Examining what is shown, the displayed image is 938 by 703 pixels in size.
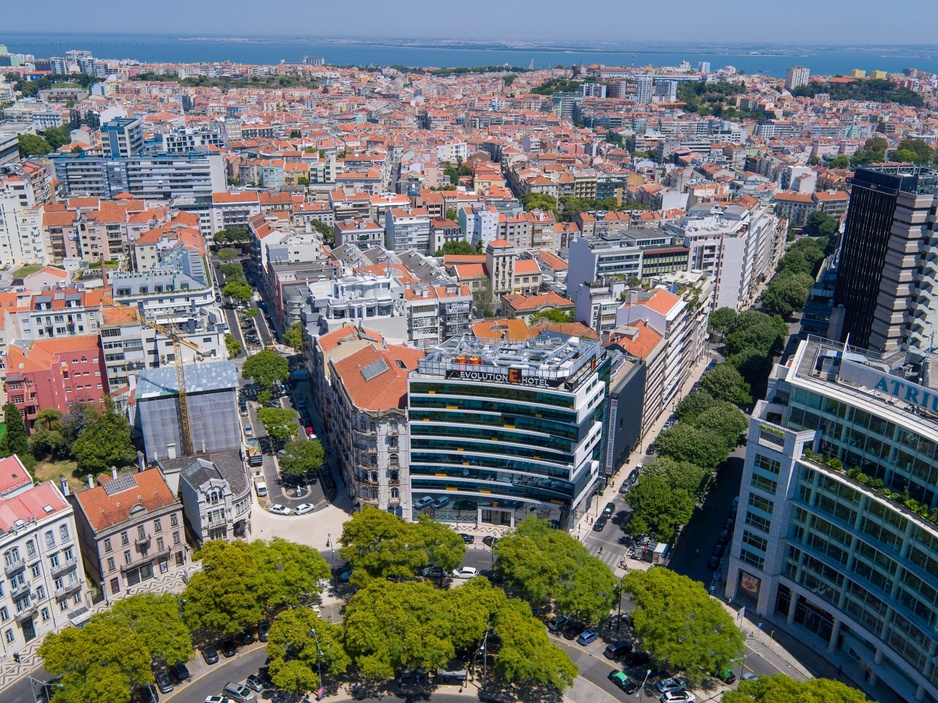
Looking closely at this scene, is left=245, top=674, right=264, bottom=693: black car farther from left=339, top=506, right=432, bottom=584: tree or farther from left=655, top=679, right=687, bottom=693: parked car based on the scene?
left=655, top=679, right=687, bottom=693: parked car

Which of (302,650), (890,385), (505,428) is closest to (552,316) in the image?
(505,428)

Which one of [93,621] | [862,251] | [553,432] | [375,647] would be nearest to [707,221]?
[862,251]

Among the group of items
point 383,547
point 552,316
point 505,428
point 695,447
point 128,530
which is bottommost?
point 128,530

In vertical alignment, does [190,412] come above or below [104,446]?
above

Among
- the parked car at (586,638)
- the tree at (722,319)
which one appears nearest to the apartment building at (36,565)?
the parked car at (586,638)

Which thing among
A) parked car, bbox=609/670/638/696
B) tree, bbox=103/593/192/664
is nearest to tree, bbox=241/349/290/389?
tree, bbox=103/593/192/664

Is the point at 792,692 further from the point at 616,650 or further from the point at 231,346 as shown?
the point at 231,346

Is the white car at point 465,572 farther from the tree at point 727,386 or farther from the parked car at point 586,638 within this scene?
the tree at point 727,386

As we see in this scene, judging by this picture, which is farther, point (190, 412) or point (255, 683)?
point (190, 412)
